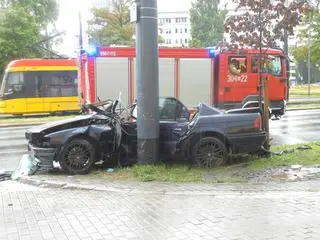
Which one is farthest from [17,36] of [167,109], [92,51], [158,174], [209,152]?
[158,174]

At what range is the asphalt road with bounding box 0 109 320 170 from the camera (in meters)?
→ 12.1

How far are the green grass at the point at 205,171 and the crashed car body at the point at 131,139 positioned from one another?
0.27 metres

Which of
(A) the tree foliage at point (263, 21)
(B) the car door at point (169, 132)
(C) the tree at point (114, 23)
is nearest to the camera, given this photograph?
(B) the car door at point (169, 132)

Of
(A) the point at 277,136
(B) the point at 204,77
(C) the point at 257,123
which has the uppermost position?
(B) the point at 204,77

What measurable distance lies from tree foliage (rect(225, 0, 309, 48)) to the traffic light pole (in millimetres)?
1824

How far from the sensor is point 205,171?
923 centimetres

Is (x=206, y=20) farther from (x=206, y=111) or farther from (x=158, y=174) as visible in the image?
(x=158, y=174)

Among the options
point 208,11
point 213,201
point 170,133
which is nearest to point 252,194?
point 213,201

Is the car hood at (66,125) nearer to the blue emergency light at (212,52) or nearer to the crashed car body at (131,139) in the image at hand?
the crashed car body at (131,139)

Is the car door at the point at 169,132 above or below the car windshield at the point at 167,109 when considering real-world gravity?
below

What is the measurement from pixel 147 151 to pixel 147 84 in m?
1.19

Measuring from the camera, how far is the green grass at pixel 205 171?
851cm

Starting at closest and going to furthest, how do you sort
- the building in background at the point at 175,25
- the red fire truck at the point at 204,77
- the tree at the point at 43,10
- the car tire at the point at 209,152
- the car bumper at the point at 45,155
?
the car bumper at the point at 45,155 < the car tire at the point at 209,152 < the red fire truck at the point at 204,77 < the tree at the point at 43,10 < the building in background at the point at 175,25

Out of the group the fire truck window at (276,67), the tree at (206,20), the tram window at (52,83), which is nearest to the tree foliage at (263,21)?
the fire truck window at (276,67)
